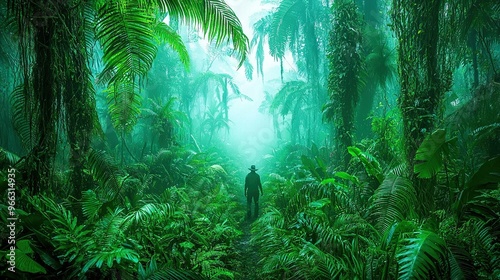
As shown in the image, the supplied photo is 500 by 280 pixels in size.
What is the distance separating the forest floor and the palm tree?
9.67 feet

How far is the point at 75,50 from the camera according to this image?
369cm

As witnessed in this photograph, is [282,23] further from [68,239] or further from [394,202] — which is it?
[68,239]

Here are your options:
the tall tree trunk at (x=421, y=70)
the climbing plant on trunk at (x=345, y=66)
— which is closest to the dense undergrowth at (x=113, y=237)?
the tall tree trunk at (x=421, y=70)

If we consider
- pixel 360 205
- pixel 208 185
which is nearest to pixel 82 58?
pixel 360 205

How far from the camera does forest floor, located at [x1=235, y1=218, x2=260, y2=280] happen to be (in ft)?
14.7

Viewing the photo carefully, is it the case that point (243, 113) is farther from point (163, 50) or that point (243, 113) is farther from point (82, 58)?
point (82, 58)

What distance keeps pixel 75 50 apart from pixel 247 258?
4.17 m

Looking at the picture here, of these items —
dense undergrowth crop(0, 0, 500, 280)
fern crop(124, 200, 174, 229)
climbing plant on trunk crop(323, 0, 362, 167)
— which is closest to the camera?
dense undergrowth crop(0, 0, 500, 280)

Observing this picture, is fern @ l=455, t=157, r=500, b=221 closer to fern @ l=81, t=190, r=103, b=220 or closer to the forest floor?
the forest floor

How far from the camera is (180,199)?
7031 mm

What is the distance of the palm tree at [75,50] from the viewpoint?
10.9 feet

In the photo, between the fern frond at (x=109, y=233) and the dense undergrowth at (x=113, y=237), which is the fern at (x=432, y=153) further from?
the fern frond at (x=109, y=233)

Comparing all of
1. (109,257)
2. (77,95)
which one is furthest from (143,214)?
(77,95)

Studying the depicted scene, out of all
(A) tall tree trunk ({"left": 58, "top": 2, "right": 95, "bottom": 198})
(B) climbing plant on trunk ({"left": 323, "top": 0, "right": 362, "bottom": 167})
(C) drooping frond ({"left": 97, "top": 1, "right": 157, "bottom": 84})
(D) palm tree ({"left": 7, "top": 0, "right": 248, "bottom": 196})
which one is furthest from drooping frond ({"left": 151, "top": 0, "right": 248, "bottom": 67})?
(B) climbing plant on trunk ({"left": 323, "top": 0, "right": 362, "bottom": 167})
